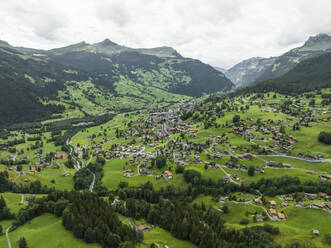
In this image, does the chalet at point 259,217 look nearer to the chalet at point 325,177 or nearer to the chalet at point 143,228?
the chalet at point 143,228

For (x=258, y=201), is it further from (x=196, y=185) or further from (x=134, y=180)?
(x=134, y=180)

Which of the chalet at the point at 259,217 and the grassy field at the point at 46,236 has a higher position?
the grassy field at the point at 46,236

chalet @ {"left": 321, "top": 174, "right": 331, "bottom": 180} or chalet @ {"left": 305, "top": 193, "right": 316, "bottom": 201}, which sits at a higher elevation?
chalet @ {"left": 321, "top": 174, "right": 331, "bottom": 180}

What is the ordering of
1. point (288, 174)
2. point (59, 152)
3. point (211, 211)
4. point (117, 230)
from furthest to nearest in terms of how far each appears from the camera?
point (59, 152)
point (288, 174)
point (211, 211)
point (117, 230)

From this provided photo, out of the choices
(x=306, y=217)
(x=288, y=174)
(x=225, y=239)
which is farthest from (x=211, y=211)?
(x=288, y=174)

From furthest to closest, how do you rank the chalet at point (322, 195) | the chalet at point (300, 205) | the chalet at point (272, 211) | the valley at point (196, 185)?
the chalet at point (322, 195) < the chalet at point (300, 205) < the chalet at point (272, 211) < the valley at point (196, 185)

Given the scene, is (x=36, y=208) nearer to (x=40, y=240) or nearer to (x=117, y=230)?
(x=40, y=240)

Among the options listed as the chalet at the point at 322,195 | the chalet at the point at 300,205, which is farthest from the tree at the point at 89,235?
the chalet at the point at 322,195

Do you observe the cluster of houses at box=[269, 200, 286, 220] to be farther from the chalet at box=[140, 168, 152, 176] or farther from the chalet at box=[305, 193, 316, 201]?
the chalet at box=[140, 168, 152, 176]

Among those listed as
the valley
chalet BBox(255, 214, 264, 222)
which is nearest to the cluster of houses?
the valley
